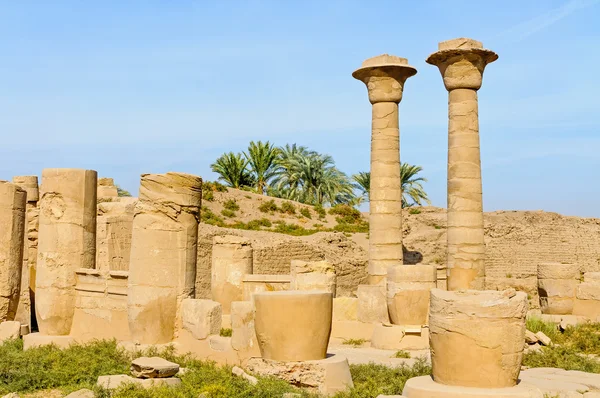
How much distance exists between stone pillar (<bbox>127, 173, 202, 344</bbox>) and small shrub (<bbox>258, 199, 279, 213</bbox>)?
1047 inches

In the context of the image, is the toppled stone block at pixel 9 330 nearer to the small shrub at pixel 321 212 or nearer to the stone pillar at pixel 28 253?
the stone pillar at pixel 28 253

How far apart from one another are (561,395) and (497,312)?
211 cm

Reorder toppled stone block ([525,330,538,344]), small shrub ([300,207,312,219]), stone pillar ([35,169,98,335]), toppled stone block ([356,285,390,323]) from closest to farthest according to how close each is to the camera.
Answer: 1. stone pillar ([35,169,98,335])
2. toppled stone block ([525,330,538,344])
3. toppled stone block ([356,285,390,323])
4. small shrub ([300,207,312,219])

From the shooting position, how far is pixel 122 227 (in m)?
19.1

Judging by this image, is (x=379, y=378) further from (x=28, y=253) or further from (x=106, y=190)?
(x=106, y=190)

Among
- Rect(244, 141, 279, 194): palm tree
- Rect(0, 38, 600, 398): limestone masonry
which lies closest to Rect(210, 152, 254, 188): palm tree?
Rect(244, 141, 279, 194): palm tree

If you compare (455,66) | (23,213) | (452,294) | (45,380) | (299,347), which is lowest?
(45,380)

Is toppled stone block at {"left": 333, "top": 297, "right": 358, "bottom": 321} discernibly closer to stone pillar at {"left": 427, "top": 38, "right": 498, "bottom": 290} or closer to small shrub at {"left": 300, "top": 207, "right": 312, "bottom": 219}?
stone pillar at {"left": 427, "top": 38, "right": 498, "bottom": 290}

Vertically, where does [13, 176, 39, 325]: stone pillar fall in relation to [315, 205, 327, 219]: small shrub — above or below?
below

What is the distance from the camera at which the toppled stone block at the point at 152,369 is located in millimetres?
9301

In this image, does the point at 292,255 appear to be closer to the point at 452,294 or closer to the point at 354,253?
the point at 354,253

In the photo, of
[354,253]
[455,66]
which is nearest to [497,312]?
[455,66]

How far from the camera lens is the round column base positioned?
6781 mm

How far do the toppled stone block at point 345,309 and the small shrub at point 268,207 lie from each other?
70.3ft
